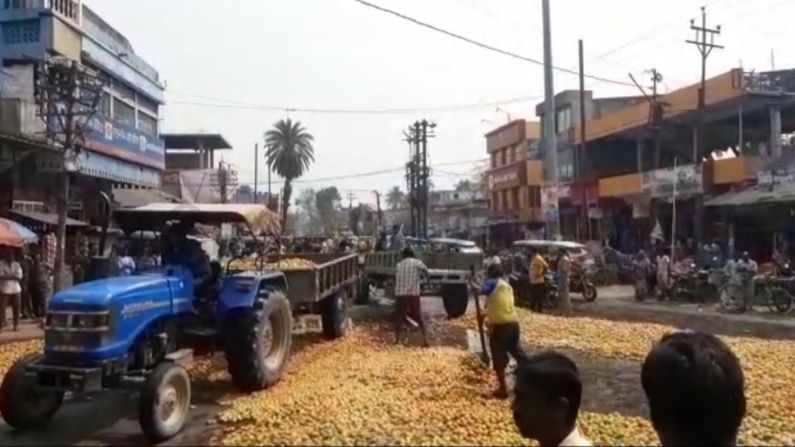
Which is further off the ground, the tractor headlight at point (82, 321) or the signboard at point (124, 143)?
the signboard at point (124, 143)

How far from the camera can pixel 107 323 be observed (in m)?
7.59

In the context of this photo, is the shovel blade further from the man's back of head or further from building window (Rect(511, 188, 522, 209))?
building window (Rect(511, 188, 522, 209))

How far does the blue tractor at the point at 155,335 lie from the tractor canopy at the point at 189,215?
0.05ft

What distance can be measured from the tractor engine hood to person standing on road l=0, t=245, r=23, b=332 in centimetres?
963

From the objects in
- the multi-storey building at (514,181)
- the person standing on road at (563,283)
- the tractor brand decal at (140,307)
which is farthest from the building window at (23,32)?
the multi-storey building at (514,181)

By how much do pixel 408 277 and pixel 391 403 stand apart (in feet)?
20.8

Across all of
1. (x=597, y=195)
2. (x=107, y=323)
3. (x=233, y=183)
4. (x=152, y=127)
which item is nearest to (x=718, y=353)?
(x=107, y=323)

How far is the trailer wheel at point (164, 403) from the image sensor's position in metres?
7.32

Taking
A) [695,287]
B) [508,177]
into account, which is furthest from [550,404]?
[508,177]

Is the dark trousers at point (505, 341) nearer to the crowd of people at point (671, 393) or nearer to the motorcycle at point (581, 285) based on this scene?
the crowd of people at point (671, 393)

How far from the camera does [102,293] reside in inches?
302

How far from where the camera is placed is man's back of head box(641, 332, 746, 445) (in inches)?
92.9

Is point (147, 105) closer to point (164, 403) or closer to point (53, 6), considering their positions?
point (53, 6)

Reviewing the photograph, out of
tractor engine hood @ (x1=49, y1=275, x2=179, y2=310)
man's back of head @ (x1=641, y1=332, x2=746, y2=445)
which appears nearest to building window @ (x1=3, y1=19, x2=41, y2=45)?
tractor engine hood @ (x1=49, y1=275, x2=179, y2=310)
